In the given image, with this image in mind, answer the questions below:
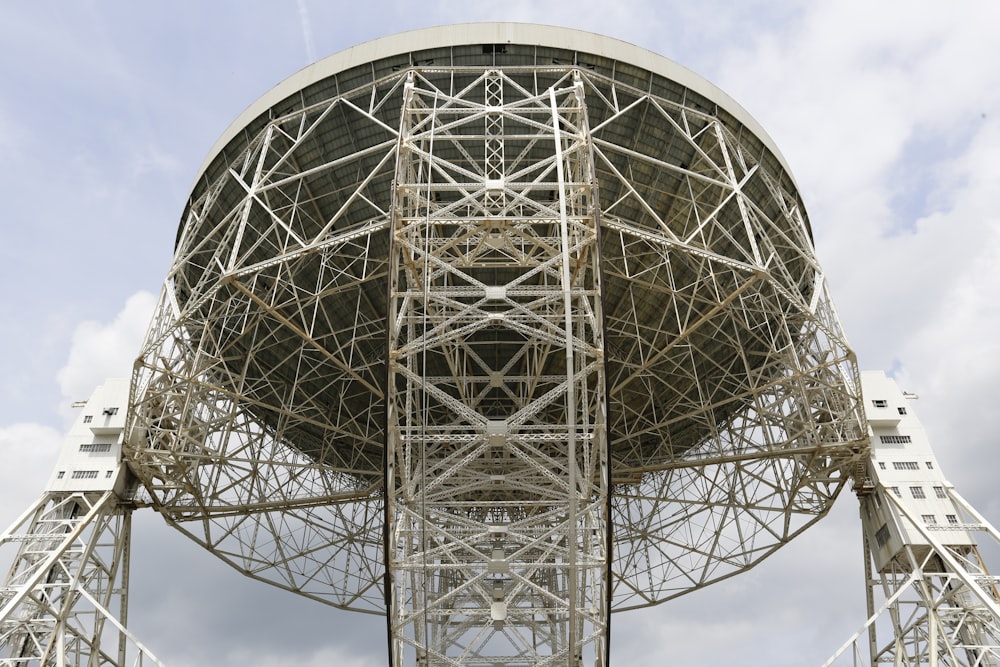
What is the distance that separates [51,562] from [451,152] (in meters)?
14.7

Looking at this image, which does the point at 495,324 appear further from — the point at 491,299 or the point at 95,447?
the point at 95,447

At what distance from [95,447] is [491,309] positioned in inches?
476

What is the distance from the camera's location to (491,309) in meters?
27.5

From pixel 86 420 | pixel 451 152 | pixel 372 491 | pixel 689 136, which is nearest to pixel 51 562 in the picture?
pixel 86 420

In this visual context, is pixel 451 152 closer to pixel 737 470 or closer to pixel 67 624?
pixel 737 470

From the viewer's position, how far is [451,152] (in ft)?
81.3

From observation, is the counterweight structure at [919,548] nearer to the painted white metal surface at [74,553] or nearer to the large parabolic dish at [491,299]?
the large parabolic dish at [491,299]

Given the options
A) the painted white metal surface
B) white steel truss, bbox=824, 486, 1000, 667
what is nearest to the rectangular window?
the painted white metal surface

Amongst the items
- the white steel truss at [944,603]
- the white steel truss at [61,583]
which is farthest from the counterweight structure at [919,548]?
the white steel truss at [61,583]

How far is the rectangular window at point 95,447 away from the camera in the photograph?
26750 mm

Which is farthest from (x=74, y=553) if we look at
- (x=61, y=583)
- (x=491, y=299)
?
(x=491, y=299)

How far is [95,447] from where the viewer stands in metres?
26.8

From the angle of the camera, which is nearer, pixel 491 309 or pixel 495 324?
pixel 495 324

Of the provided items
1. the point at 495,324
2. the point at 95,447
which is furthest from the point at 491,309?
the point at 95,447
